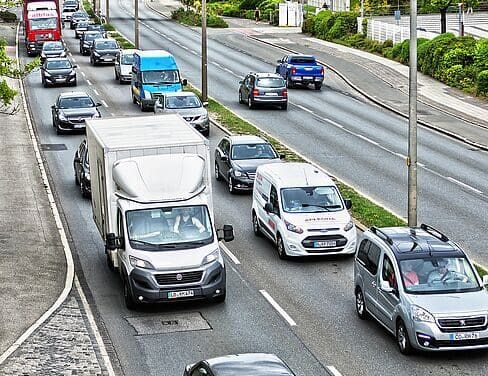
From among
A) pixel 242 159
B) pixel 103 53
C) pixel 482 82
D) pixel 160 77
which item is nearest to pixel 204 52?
pixel 160 77

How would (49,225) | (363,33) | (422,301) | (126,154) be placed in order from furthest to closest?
1. (363,33)
2. (49,225)
3. (126,154)
4. (422,301)

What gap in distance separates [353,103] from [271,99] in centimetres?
571

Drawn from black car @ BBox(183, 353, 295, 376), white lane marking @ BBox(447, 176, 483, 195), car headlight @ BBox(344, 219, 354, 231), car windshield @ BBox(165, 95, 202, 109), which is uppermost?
black car @ BBox(183, 353, 295, 376)

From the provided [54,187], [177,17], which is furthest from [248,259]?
[177,17]

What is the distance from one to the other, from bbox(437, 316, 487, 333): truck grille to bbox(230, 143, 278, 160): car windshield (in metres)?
16.7

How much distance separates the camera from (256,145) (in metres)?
35.1

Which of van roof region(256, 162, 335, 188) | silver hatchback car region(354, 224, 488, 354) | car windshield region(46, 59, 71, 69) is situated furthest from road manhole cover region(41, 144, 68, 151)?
silver hatchback car region(354, 224, 488, 354)

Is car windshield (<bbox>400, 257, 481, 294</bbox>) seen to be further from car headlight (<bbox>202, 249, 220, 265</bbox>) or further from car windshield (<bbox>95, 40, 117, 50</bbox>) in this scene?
car windshield (<bbox>95, 40, 117, 50</bbox>)

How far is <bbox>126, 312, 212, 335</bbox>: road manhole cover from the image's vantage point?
21188 mm

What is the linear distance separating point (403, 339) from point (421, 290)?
2.96 ft

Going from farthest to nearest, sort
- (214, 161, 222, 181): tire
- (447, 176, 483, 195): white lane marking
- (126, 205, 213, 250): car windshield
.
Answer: (214, 161, 222, 181): tire → (447, 176, 483, 195): white lane marking → (126, 205, 213, 250): car windshield

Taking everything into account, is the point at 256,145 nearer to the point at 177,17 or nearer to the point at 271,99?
the point at 271,99

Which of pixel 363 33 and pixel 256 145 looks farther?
pixel 363 33

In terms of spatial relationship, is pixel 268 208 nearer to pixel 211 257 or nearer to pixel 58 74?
pixel 211 257
